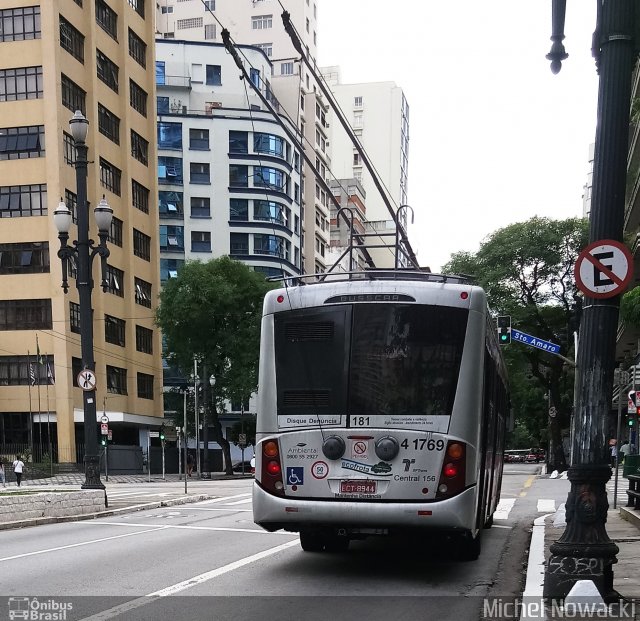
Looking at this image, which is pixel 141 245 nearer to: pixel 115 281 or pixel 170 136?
pixel 115 281

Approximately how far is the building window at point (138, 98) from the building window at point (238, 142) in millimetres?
13904

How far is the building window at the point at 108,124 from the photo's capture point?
5819cm

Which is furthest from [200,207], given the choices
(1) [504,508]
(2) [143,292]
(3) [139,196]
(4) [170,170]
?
(1) [504,508]

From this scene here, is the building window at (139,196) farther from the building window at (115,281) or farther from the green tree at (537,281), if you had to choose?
the green tree at (537,281)

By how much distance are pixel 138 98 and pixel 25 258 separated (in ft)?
56.8

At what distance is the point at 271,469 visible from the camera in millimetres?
9688

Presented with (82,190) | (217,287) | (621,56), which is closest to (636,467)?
(621,56)

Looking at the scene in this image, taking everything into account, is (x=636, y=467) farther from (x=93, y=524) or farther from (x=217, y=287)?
(x=217, y=287)


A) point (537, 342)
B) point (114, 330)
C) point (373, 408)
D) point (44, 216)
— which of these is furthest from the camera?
point (114, 330)

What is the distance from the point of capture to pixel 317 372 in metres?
9.66

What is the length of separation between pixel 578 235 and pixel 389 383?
136ft

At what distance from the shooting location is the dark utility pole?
7430mm

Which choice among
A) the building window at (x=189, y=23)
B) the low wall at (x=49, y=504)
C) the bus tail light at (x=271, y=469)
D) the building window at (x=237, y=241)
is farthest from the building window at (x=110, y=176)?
the bus tail light at (x=271, y=469)

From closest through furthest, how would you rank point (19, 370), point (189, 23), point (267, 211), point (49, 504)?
point (49, 504) → point (19, 370) → point (267, 211) → point (189, 23)
